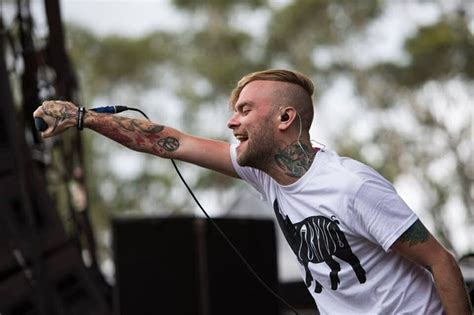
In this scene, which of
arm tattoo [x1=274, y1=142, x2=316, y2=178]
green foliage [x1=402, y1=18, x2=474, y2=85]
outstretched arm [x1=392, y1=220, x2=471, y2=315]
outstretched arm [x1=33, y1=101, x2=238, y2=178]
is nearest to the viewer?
outstretched arm [x1=392, y1=220, x2=471, y2=315]

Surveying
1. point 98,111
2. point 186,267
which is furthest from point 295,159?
point 186,267

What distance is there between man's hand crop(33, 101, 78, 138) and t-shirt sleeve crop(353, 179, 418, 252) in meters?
0.96

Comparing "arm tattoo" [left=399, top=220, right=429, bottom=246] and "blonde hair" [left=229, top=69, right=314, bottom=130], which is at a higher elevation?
"blonde hair" [left=229, top=69, right=314, bottom=130]

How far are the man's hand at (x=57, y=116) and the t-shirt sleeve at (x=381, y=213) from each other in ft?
3.14

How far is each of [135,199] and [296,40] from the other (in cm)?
838

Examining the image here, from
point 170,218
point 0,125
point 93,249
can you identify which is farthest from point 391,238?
point 93,249

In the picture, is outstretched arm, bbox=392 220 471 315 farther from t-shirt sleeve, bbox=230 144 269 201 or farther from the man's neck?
t-shirt sleeve, bbox=230 144 269 201

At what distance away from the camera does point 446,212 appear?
24.6 m

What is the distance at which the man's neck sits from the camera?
8.09ft

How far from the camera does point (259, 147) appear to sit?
2475 millimetres

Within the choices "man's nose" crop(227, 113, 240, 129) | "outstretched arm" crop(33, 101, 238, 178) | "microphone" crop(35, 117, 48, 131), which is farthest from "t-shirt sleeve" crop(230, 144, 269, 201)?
"microphone" crop(35, 117, 48, 131)

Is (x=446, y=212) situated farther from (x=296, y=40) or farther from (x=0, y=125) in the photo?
(x=0, y=125)

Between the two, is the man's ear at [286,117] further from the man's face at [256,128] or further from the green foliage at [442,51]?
the green foliage at [442,51]

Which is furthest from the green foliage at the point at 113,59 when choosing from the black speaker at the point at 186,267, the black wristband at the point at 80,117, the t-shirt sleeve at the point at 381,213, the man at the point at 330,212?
the t-shirt sleeve at the point at 381,213
